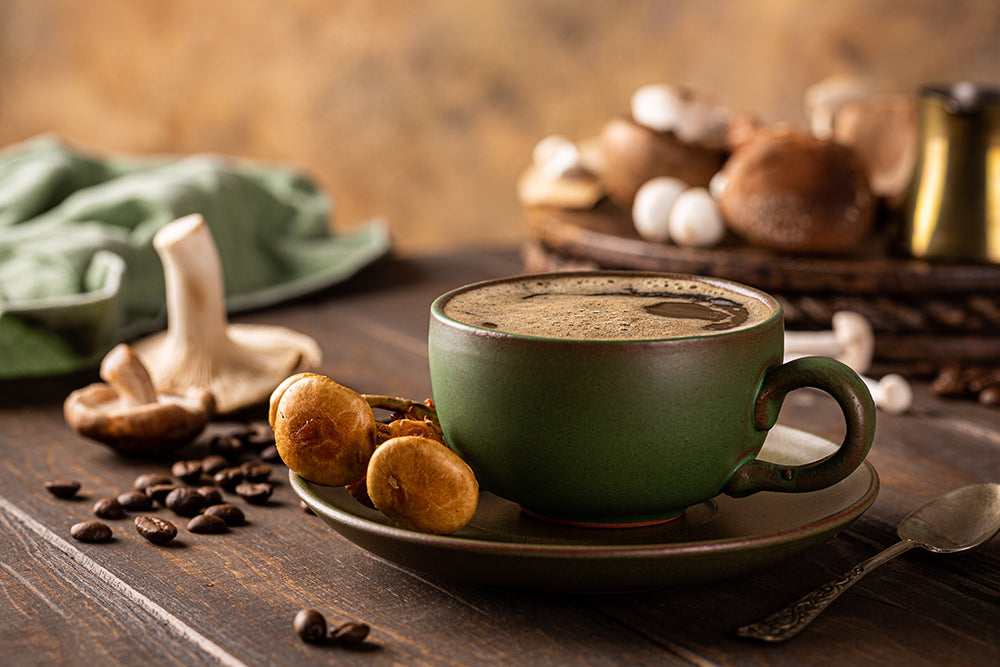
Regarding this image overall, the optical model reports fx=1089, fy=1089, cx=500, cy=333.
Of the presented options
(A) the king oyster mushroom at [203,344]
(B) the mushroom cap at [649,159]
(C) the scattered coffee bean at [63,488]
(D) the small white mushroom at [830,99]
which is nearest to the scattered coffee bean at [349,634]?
(C) the scattered coffee bean at [63,488]

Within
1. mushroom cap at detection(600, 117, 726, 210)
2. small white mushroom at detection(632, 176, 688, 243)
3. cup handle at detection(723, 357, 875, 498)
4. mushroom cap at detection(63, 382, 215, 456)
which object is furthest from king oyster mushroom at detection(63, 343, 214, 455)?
mushroom cap at detection(600, 117, 726, 210)

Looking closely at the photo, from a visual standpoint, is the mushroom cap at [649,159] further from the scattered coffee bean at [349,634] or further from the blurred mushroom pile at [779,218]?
the scattered coffee bean at [349,634]

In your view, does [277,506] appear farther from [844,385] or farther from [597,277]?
[844,385]

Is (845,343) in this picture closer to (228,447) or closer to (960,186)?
(960,186)

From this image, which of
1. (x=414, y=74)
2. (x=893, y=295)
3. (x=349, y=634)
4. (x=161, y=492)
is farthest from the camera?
(x=414, y=74)

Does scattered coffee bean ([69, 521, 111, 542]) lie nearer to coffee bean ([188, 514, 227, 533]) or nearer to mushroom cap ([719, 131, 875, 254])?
coffee bean ([188, 514, 227, 533])

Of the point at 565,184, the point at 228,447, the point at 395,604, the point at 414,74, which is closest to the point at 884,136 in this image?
the point at 565,184

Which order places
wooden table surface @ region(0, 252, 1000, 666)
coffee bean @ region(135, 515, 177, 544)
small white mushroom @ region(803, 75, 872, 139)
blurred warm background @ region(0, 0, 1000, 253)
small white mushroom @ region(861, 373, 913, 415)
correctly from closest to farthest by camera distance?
1. wooden table surface @ region(0, 252, 1000, 666)
2. coffee bean @ region(135, 515, 177, 544)
3. small white mushroom @ region(861, 373, 913, 415)
4. small white mushroom @ region(803, 75, 872, 139)
5. blurred warm background @ region(0, 0, 1000, 253)
